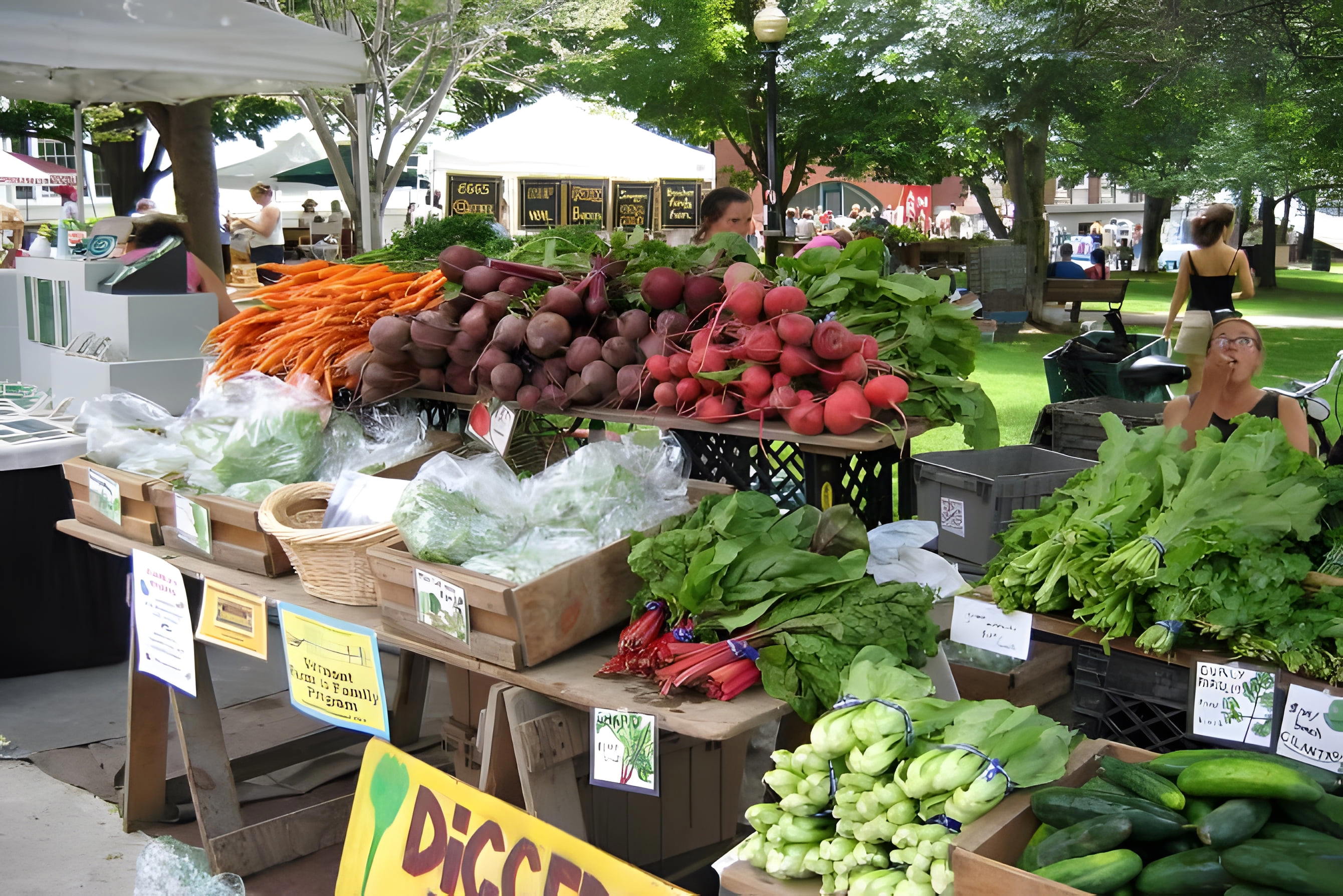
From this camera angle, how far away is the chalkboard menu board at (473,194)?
13.0 m

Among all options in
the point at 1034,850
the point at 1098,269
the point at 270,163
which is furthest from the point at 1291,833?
the point at 270,163

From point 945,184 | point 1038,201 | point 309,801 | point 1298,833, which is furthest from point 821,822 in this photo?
point 945,184

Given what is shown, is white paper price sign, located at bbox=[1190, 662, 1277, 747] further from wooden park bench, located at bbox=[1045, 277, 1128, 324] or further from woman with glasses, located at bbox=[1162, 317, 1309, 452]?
wooden park bench, located at bbox=[1045, 277, 1128, 324]

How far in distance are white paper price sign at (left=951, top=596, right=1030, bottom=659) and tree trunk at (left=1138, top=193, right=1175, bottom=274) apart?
74.7 feet

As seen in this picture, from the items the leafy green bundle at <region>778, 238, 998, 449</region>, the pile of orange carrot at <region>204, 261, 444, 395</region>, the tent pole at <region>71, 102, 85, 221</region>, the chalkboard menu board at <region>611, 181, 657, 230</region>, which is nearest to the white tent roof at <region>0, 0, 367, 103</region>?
the tent pole at <region>71, 102, 85, 221</region>

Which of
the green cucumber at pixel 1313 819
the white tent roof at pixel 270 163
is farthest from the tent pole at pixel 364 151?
the white tent roof at pixel 270 163

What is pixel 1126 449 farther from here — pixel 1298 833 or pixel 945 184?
pixel 945 184

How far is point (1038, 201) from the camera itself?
43.0 ft

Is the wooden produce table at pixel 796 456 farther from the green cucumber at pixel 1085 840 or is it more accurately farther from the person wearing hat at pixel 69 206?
the person wearing hat at pixel 69 206

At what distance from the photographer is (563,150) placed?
1341cm

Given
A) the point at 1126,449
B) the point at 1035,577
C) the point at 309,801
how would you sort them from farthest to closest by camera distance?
the point at 309,801
the point at 1126,449
the point at 1035,577

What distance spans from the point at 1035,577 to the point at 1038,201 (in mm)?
11729

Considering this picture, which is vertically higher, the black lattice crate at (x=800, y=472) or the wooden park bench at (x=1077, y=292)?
the wooden park bench at (x=1077, y=292)

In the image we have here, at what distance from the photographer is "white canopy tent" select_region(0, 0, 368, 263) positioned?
6.02 metres
